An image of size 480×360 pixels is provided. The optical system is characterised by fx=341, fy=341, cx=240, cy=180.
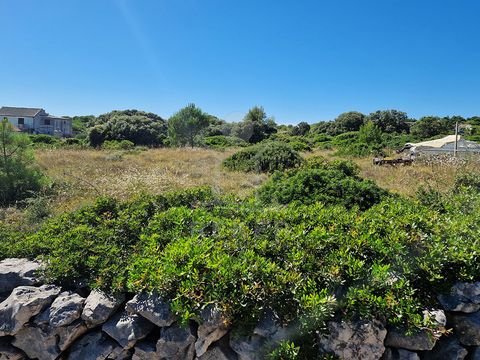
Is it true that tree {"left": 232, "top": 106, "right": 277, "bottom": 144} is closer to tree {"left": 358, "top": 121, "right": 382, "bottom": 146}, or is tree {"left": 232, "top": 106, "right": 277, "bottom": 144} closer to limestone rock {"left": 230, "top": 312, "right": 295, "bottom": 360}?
tree {"left": 358, "top": 121, "right": 382, "bottom": 146}

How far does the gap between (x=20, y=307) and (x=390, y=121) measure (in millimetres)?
50840

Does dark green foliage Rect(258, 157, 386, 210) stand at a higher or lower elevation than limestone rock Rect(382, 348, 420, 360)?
higher

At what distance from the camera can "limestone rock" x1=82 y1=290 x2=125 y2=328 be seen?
247 cm

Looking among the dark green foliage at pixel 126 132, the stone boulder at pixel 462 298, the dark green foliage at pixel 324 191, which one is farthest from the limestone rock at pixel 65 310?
the dark green foliage at pixel 126 132

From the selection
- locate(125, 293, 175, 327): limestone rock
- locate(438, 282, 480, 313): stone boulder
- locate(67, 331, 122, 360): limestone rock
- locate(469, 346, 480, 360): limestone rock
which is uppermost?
locate(438, 282, 480, 313): stone boulder

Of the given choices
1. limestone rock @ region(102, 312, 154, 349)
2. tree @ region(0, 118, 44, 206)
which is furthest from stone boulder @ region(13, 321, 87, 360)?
tree @ region(0, 118, 44, 206)

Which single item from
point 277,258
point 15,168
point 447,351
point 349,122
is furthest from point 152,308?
point 349,122

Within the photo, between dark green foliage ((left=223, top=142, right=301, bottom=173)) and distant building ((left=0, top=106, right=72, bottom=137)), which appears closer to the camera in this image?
dark green foliage ((left=223, top=142, right=301, bottom=173))

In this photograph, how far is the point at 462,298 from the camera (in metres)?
2.46

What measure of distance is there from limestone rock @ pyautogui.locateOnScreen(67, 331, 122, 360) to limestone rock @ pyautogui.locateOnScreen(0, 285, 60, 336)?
0.41 meters

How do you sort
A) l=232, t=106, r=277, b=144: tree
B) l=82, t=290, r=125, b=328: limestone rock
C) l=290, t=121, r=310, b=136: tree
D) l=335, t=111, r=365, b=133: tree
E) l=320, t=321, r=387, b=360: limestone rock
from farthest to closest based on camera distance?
l=290, t=121, r=310, b=136: tree, l=335, t=111, r=365, b=133: tree, l=232, t=106, r=277, b=144: tree, l=82, t=290, r=125, b=328: limestone rock, l=320, t=321, r=387, b=360: limestone rock

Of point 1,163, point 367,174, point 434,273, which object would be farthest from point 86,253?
point 367,174

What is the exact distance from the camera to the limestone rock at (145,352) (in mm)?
2316

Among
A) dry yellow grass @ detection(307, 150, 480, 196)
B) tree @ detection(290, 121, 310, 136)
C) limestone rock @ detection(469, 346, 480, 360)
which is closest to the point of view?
limestone rock @ detection(469, 346, 480, 360)
